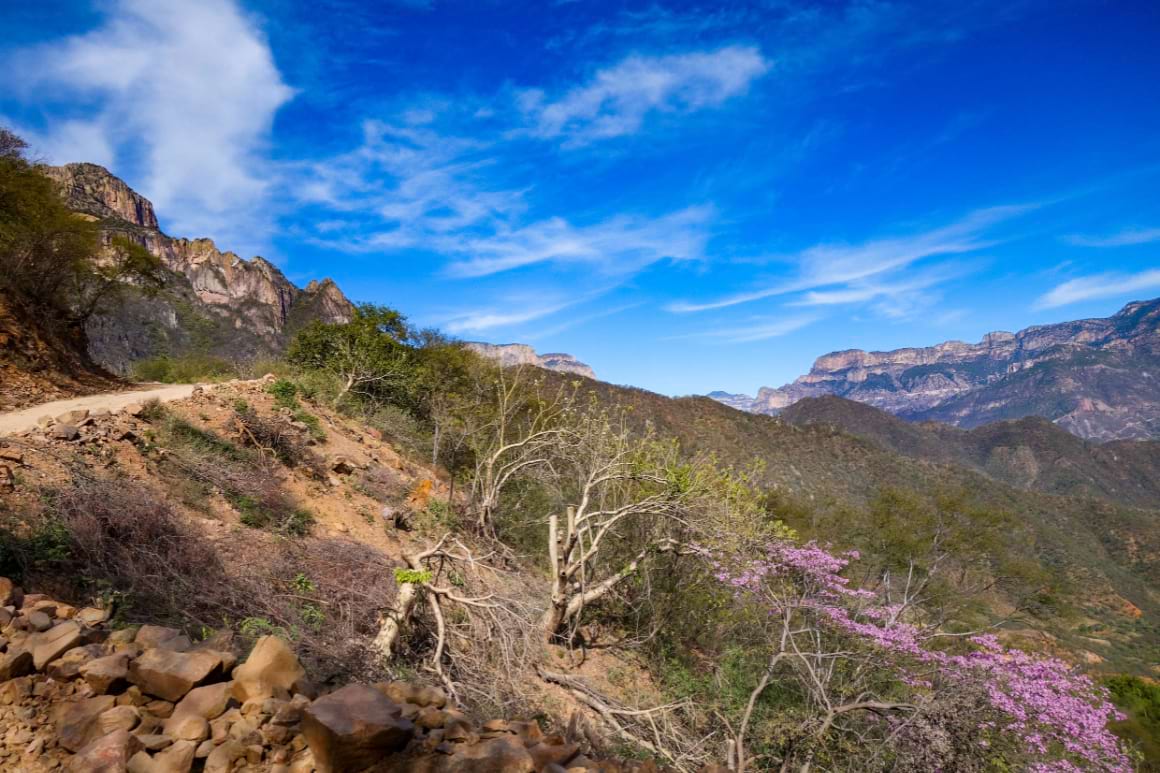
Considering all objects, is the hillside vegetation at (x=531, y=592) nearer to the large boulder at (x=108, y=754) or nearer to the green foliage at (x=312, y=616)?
the green foliage at (x=312, y=616)

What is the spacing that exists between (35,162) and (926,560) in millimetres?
35681

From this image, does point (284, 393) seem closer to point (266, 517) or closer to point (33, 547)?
point (266, 517)

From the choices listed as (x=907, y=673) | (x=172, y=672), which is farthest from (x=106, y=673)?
(x=907, y=673)

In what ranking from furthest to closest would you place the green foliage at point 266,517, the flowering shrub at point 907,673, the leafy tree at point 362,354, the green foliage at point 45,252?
1. the leafy tree at point 362,354
2. the green foliage at point 45,252
3. the green foliage at point 266,517
4. the flowering shrub at point 907,673

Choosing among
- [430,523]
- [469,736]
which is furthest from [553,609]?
[469,736]

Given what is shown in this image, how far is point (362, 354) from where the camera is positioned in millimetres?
20234

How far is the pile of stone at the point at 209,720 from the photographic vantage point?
7.61 ft

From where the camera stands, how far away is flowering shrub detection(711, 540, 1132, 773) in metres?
5.77

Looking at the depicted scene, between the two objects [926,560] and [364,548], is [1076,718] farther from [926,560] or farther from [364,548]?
[926,560]

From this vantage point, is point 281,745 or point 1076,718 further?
point 1076,718

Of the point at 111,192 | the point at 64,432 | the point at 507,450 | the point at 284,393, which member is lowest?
the point at 507,450

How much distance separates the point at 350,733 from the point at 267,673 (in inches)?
31.4

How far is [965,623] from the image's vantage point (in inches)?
803

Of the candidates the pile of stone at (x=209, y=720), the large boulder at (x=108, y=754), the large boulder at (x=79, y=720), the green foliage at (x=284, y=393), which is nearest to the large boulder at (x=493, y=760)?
the pile of stone at (x=209, y=720)
